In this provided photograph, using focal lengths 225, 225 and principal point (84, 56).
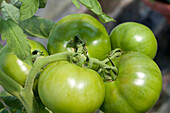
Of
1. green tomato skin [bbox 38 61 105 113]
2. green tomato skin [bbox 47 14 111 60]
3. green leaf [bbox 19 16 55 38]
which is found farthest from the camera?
green leaf [bbox 19 16 55 38]

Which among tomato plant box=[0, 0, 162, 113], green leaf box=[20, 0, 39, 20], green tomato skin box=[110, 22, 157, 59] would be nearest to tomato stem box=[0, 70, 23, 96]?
tomato plant box=[0, 0, 162, 113]

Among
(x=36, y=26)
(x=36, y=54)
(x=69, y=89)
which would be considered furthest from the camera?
(x=36, y=26)

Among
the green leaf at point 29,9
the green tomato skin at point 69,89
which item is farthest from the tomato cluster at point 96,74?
the green leaf at point 29,9

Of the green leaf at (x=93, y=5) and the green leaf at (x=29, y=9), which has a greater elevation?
the green leaf at (x=29, y=9)

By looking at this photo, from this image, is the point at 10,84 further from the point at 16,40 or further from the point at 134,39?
the point at 134,39

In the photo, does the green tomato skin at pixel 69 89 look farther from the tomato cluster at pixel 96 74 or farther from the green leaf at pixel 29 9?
the green leaf at pixel 29 9

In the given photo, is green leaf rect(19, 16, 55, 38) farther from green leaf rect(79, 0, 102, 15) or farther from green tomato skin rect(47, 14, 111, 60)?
green leaf rect(79, 0, 102, 15)

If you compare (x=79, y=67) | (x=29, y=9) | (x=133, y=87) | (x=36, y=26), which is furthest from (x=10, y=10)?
(x=133, y=87)
